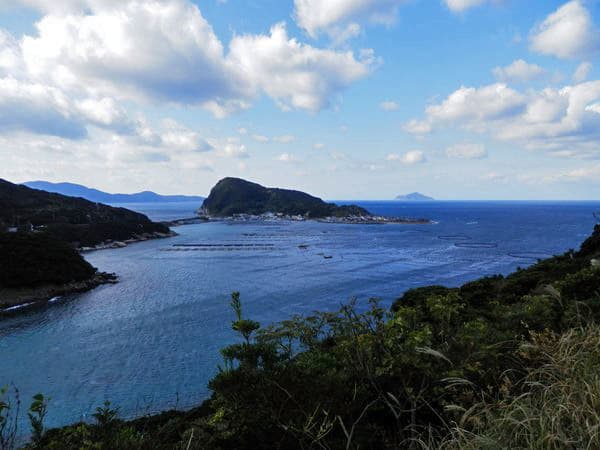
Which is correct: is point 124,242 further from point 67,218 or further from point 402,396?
point 402,396

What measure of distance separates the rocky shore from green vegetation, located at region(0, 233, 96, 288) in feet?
2.27

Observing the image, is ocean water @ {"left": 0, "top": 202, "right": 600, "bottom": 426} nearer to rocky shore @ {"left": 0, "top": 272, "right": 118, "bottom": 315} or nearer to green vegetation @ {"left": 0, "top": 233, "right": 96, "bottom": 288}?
rocky shore @ {"left": 0, "top": 272, "right": 118, "bottom": 315}

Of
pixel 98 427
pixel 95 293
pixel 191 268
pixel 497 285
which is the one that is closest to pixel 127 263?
pixel 191 268

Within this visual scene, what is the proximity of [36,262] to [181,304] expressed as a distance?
22.2 metres

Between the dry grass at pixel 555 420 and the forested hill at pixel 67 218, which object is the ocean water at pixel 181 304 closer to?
the dry grass at pixel 555 420

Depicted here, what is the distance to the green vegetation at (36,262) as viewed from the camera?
41312 mm

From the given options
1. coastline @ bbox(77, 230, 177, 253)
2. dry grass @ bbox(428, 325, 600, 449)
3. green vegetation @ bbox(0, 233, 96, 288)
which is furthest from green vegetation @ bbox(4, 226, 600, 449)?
coastline @ bbox(77, 230, 177, 253)

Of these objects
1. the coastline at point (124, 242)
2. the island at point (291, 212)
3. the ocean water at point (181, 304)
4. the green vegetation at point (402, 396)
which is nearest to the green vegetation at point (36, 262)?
the ocean water at point (181, 304)

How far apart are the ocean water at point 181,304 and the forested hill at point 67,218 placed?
12.3 metres

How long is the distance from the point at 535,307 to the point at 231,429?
5668 millimetres

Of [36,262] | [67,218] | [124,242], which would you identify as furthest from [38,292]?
[67,218]

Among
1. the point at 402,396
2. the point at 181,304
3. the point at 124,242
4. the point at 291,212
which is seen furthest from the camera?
the point at 291,212

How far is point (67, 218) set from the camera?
3593 inches

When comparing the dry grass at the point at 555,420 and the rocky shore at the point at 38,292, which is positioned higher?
the dry grass at the point at 555,420
